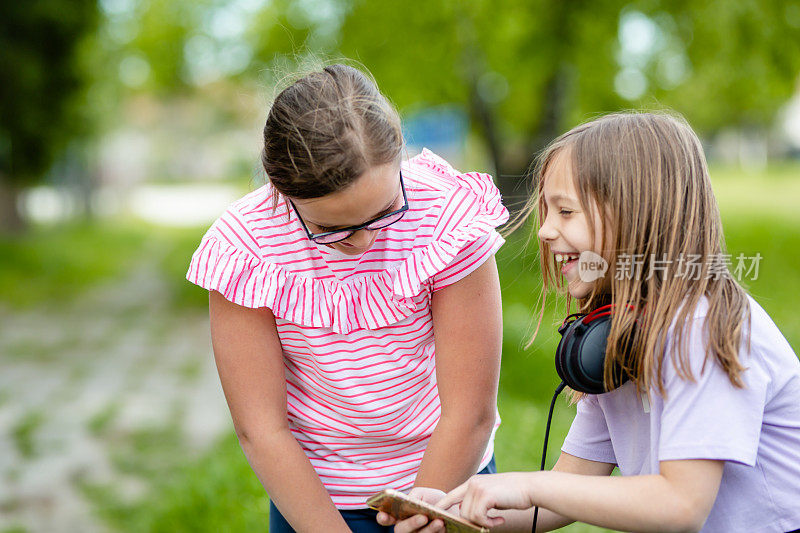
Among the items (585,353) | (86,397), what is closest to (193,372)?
(86,397)

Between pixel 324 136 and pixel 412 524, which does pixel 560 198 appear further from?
pixel 412 524

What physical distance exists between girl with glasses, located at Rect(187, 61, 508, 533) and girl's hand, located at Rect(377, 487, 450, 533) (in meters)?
0.04

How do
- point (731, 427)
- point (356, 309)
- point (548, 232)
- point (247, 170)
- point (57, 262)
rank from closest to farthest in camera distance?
point (731, 427) → point (548, 232) → point (356, 309) → point (247, 170) → point (57, 262)

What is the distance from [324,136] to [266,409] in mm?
584

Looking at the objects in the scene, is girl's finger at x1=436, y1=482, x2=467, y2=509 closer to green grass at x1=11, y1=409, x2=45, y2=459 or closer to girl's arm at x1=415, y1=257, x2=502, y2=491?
girl's arm at x1=415, y1=257, x2=502, y2=491

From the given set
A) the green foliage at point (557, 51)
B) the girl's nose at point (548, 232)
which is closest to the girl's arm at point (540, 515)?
the girl's nose at point (548, 232)

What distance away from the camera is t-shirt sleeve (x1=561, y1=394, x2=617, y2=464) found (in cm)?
168

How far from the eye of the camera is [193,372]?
21.3 feet

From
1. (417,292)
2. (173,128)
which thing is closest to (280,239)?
(417,292)

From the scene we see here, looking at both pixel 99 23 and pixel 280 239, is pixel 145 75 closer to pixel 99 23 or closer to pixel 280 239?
pixel 99 23

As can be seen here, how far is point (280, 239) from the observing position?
1.67 metres

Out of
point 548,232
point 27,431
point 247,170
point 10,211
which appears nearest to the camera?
point 548,232

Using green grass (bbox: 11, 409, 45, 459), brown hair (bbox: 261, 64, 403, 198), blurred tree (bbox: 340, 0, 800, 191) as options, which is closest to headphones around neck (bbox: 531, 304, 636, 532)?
brown hair (bbox: 261, 64, 403, 198)

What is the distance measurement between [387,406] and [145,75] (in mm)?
21455
